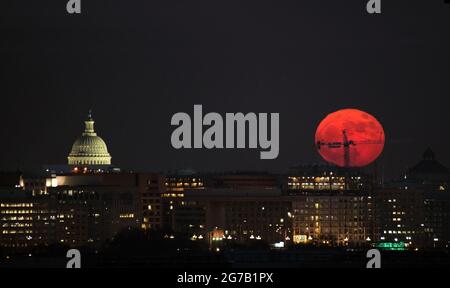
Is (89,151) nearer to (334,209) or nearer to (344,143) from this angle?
(334,209)

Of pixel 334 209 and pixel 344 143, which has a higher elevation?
pixel 344 143

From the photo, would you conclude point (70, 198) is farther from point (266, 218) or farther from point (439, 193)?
point (439, 193)

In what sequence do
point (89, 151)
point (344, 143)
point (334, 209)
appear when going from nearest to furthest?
1. point (344, 143)
2. point (334, 209)
3. point (89, 151)

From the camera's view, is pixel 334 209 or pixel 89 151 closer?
pixel 334 209

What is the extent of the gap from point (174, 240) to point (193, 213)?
748 inches

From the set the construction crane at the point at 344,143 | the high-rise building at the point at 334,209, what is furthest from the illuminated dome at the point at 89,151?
the construction crane at the point at 344,143

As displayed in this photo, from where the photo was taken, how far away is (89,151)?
416ft

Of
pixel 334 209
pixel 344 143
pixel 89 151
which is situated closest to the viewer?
pixel 344 143

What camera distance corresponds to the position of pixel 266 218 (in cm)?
10344

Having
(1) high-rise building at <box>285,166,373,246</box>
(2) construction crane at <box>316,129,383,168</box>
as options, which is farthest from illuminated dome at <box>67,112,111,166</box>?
(2) construction crane at <box>316,129,383,168</box>

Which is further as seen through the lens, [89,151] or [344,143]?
[89,151]

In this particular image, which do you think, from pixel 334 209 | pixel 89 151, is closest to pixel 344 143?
pixel 334 209

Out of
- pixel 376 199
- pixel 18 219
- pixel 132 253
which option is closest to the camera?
pixel 132 253
